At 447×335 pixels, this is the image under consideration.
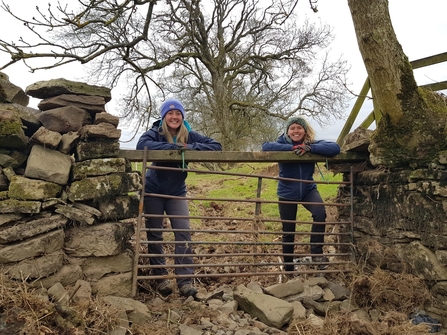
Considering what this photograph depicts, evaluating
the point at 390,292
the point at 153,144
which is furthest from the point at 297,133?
the point at 390,292

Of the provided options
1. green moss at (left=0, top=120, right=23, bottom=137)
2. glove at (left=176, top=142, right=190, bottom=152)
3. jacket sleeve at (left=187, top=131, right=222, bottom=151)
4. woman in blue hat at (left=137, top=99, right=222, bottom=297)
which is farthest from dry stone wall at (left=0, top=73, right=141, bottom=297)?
jacket sleeve at (left=187, top=131, right=222, bottom=151)

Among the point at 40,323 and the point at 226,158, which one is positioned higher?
the point at 226,158

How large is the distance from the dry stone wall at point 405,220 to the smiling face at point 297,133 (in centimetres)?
60

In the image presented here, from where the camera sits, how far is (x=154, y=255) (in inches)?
151

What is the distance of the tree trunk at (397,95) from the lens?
3792mm

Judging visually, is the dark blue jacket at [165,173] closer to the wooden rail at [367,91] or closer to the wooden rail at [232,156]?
the wooden rail at [232,156]

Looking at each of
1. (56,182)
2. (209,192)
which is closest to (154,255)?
(56,182)

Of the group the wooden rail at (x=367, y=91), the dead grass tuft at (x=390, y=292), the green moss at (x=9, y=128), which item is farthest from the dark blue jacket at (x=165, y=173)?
the dead grass tuft at (x=390, y=292)

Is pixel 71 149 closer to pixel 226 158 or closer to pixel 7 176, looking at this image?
pixel 7 176

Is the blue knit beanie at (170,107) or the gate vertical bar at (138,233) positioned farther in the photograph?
the blue knit beanie at (170,107)

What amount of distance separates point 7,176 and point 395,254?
396 centimetres

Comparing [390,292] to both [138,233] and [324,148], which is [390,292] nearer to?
[324,148]

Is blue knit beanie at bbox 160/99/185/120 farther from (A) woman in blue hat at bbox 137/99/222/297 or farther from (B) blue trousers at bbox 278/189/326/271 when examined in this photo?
(B) blue trousers at bbox 278/189/326/271

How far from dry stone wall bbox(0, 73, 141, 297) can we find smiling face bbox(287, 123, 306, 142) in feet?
6.53
